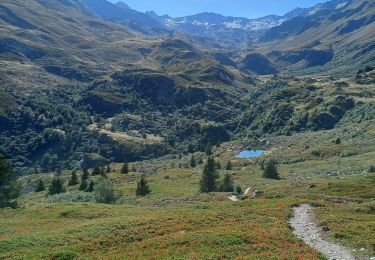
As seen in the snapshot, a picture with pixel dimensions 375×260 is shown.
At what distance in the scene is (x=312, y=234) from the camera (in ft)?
132

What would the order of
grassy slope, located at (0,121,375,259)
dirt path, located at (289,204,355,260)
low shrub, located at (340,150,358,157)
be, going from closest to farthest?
dirt path, located at (289,204,355,260)
grassy slope, located at (0,121,375,259)
low shrub, located at (340,150,358,157)

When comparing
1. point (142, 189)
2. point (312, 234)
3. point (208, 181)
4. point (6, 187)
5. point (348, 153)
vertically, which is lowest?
point (312, 234)

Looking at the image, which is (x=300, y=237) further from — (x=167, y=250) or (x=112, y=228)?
(x=112, y=228)

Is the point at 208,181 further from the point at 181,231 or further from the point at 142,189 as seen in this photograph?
the point at 181,231

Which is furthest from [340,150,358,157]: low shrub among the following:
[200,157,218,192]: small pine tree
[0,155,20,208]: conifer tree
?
[0,155,20,208]: conifer tree

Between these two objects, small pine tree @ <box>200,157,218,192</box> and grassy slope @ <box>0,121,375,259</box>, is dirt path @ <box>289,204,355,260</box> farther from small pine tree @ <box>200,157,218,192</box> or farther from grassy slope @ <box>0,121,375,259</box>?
small pine tree @ <box>200,157,218,192</box>

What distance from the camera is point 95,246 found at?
3850 centimetres

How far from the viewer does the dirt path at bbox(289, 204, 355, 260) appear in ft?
111

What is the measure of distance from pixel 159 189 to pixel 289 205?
67.9 m

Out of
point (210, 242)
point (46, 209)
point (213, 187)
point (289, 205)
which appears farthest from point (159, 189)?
point (210, 242)

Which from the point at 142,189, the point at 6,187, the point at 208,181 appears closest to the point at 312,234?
the point at 6,187

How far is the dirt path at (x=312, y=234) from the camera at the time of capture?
33.9 meters

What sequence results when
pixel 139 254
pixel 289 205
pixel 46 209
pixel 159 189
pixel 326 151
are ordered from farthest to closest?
pixel 326 151 < pixel 159 189 < pixel 46 209 < pixel 289 205 < pixel 139 254

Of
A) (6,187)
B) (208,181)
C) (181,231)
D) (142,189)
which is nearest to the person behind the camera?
(181,231)
